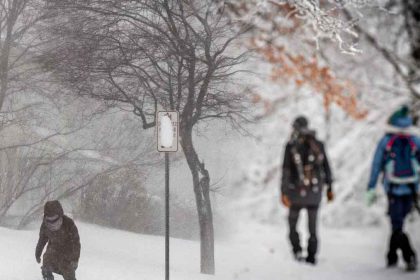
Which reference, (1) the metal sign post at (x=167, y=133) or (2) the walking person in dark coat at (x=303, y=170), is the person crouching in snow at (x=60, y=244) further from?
(2) the walking person in dark coat at (x=303, y=170)

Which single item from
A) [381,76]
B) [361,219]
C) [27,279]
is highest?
[381,76]

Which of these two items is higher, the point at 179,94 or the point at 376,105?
the point at 179,94

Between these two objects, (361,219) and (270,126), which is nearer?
(361,219)

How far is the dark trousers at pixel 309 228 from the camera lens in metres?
3.32

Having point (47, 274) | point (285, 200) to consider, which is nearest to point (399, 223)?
point (285, 200)

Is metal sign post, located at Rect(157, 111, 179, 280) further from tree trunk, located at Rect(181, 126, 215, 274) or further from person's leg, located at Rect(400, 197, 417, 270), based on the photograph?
person's leg, located at Rect(400, 197, 417, 270)

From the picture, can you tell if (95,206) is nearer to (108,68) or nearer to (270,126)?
(108,68)

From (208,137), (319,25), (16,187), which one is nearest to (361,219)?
(319,25)

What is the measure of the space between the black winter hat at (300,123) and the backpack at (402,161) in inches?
18.7

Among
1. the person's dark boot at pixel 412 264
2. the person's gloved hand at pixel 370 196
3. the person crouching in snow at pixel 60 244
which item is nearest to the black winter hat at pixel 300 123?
the person's gloved hand at pixel 370 196

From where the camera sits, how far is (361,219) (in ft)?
18.1

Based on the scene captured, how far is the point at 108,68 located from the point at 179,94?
1680 mm

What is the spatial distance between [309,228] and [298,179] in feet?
1.91

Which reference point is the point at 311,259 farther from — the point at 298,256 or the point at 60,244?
the point at 60,244
